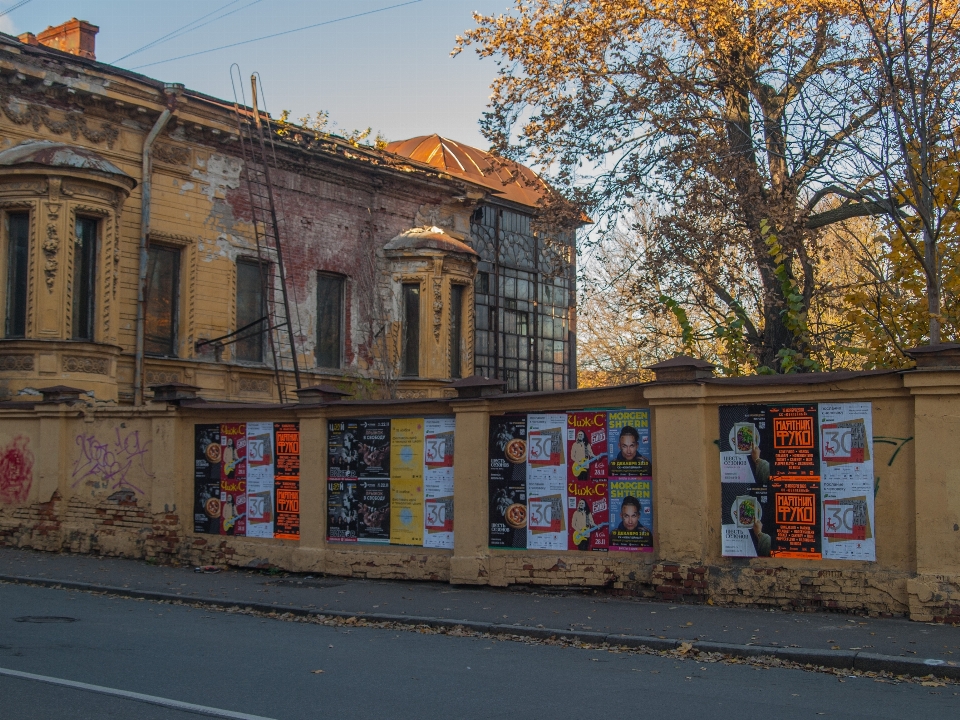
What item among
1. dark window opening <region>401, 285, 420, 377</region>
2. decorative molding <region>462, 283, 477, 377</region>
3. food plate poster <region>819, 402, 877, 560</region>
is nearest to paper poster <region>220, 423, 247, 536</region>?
food plate poster <region>819, 402, 877, 560</region>

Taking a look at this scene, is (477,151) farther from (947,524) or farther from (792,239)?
(947,524)

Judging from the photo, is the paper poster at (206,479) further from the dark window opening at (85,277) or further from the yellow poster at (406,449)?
the dark window opening at (85,277)

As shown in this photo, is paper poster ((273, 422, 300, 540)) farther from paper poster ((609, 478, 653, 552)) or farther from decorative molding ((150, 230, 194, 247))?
decorative molding ((150, 230, 194, 247))

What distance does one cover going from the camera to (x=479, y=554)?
484 inches

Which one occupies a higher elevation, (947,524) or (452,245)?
(452,245)

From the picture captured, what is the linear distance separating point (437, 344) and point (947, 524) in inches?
667

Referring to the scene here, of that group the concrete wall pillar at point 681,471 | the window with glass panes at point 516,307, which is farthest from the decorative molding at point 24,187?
the concrete wall pillar at point 681,471

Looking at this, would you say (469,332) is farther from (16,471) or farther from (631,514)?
(631,514)

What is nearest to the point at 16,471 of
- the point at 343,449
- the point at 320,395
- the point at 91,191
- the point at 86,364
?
the point at 86,364

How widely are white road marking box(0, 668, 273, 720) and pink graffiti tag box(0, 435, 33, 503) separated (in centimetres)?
1033

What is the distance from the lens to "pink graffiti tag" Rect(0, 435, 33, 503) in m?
16.9

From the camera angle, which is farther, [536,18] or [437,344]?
[437,344]

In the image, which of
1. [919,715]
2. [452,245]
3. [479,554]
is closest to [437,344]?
[452,245]

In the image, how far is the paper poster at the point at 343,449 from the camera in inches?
534
